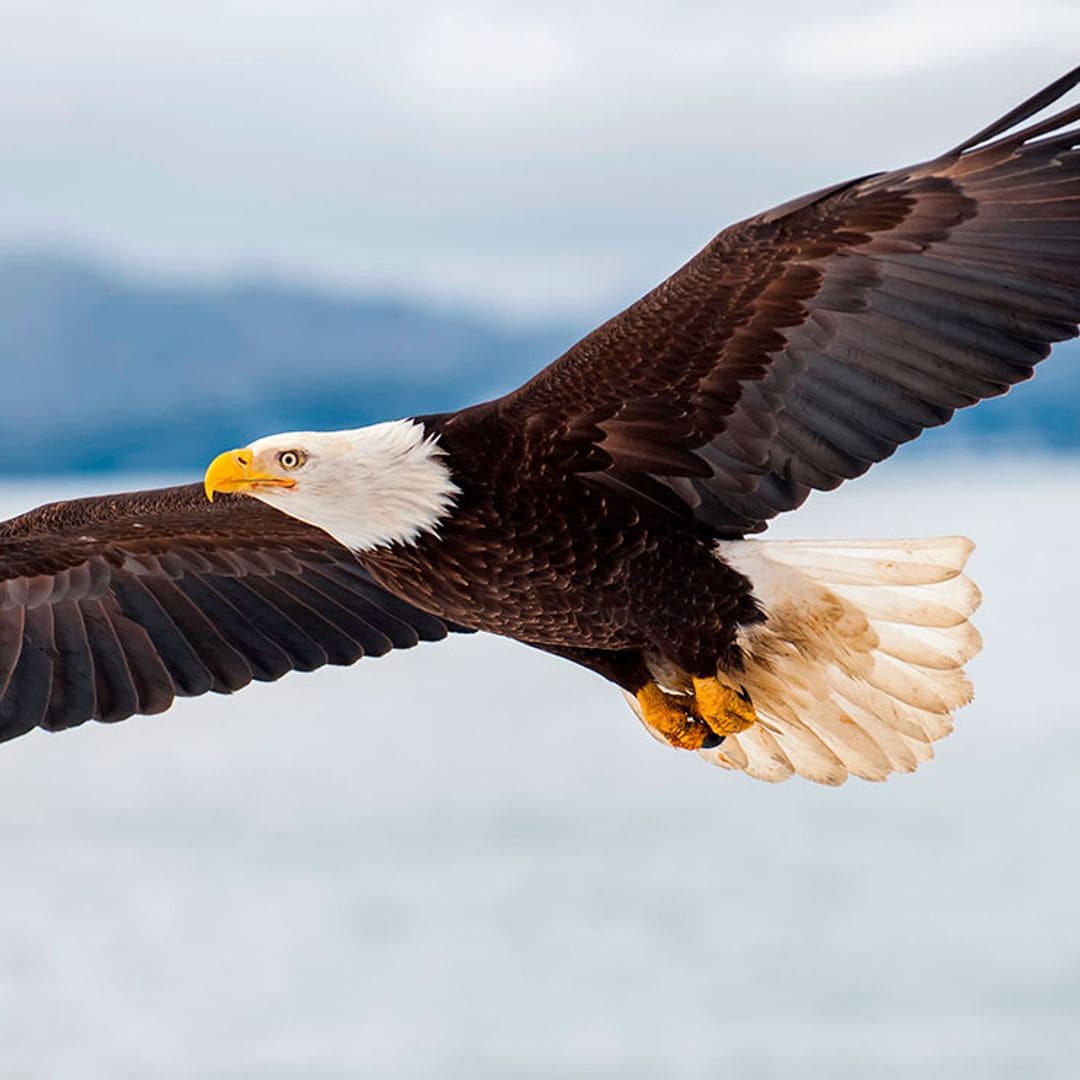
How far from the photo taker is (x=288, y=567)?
6.03m

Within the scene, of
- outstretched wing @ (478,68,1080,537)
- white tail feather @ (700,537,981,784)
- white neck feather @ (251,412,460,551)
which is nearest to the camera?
outstretched wing @ (478,68,1080,537)

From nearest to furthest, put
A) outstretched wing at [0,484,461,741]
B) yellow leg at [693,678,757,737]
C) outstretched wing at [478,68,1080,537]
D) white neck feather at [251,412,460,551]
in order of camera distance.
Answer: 1. outstretched wing at [478,68,1080,537]
2. white neck feather at [251,412,460,551]
3. yellow leg at [693,678,757,737]
4. outstretched wing at [0,484,461,741]

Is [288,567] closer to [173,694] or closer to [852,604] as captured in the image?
[173,694]

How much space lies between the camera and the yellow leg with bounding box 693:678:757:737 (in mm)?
5242

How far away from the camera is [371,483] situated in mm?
4887

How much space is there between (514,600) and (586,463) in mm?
328

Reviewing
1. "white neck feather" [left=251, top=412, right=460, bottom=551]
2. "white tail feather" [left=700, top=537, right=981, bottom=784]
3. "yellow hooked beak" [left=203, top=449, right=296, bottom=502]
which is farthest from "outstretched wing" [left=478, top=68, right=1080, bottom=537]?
"yellow hooked beak" [left=203, top=449, right=296, bottom=502]

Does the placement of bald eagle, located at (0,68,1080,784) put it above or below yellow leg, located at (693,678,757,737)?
above

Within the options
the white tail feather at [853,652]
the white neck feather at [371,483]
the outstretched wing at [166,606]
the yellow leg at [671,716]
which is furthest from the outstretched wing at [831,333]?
the outstretched wing at [166,606]

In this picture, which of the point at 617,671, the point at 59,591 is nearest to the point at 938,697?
the point at 617,671

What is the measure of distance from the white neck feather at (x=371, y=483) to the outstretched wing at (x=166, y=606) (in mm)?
957

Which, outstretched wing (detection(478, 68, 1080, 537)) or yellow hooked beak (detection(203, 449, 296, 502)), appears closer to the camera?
outstretched wing (detection(478, 68, 1080, 537))

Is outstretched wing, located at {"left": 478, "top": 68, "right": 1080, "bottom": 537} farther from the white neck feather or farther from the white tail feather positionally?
the white tail feather

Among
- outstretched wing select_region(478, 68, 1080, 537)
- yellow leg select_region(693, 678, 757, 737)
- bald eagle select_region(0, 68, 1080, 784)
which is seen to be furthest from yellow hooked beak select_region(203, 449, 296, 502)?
yellow leg select_region(693, 678, 757, 737)
